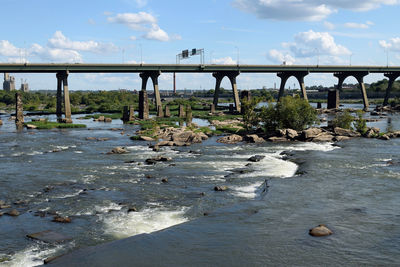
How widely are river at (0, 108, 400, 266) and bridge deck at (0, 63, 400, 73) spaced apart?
66.4 metres

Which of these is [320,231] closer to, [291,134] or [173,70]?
[291,134]

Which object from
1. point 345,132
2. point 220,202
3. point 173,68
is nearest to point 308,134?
point 345,132

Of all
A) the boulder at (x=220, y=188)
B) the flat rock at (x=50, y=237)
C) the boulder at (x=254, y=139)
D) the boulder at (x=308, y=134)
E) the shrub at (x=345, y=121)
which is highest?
the shrub at (x=345, y=121)

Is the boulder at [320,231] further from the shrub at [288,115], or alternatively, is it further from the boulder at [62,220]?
the shrub at [288,115]

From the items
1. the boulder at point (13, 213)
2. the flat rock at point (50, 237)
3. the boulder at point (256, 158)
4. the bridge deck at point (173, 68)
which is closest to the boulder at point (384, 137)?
the boulder at point (256, 158)

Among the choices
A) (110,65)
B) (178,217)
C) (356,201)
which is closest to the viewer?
(178,217)

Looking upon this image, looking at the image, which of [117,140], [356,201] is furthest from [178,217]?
[117,140]

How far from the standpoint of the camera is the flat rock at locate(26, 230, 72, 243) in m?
25.1

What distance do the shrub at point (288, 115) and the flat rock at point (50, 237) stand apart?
5690 cm

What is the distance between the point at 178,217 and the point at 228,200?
223 inches

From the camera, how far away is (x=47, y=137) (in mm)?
77688

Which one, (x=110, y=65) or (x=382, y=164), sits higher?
(x=110, y=65)

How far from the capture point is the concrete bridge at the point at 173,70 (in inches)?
4678

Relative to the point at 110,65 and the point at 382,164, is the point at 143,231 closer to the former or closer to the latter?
the point at 382,164
